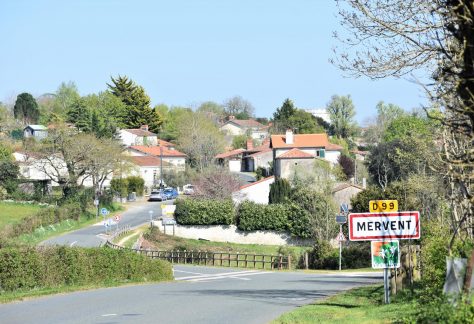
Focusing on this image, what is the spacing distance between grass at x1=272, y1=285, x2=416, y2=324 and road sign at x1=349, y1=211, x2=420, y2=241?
1370 mm

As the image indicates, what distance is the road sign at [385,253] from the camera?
1655cm

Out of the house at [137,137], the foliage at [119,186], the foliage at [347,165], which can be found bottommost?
the foliage at [119,186]

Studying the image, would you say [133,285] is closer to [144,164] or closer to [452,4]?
[452,4]

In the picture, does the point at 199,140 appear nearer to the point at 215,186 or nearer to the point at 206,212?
the point at 215,186

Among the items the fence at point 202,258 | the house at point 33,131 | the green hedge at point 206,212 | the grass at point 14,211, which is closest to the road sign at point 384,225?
the fence at point 202,258

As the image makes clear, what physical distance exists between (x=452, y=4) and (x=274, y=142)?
309ft

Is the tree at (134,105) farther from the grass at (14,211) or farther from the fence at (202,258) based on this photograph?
the fence at (202,258)

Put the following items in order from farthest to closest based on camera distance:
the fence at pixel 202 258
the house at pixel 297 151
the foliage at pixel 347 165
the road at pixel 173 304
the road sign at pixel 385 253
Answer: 1. the foliage at pixel 347 165
2. the house at pixel 297 151
3. the fence at pixel 202 258
4. the road at pixel 173 304
5. the road sign at pixel 385 253

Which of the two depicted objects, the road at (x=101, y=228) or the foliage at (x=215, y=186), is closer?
the road at (x=101, y=228)

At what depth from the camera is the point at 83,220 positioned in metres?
79.7

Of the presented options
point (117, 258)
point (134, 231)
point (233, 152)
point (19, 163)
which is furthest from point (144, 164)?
point (117, 258)

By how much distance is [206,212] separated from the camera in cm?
7031

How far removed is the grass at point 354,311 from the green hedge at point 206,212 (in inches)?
1881

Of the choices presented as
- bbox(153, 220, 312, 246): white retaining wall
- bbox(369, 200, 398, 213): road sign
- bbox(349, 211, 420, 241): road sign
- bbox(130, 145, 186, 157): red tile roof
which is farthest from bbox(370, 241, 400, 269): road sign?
bbox(130, 145, 186, 157): red tile roof
